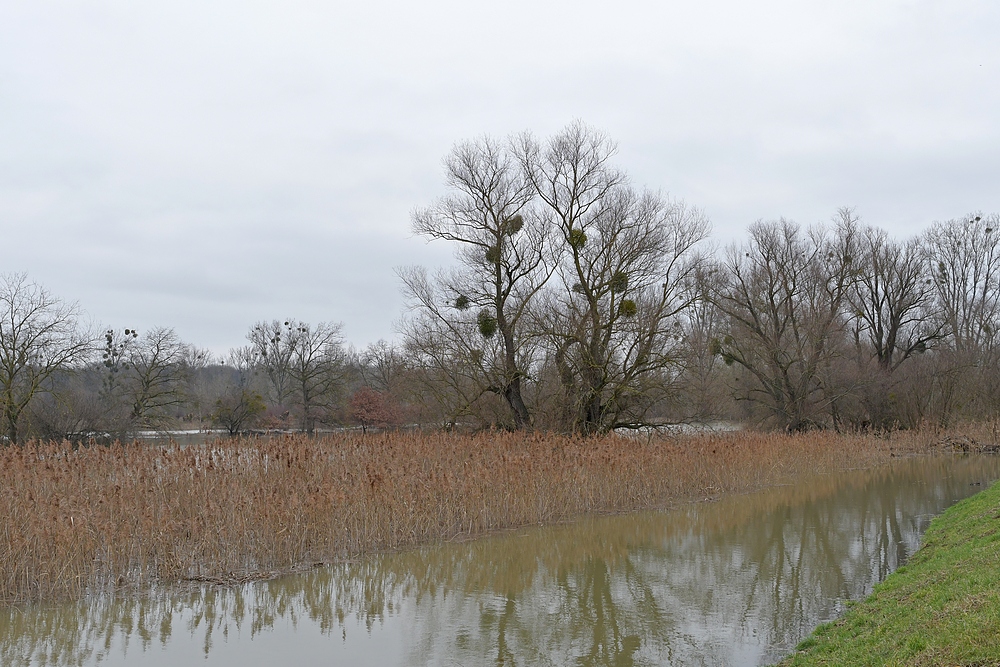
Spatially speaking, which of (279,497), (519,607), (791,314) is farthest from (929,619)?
(791,314)

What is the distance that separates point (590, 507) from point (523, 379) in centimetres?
1013

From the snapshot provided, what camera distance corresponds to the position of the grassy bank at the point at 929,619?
442 cm

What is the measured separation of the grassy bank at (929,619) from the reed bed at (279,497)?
19.4 feet

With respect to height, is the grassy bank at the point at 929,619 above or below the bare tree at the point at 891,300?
below

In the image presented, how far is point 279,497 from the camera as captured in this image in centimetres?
1011

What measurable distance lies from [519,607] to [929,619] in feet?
12.9

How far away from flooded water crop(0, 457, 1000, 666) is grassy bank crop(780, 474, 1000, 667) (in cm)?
57

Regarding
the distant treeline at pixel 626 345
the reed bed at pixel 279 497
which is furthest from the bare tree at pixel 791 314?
the reed bed at pixel 279 497

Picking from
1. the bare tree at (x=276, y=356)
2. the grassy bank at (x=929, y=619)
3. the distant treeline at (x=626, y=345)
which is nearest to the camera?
the grassy bank at (x=929, y=619)

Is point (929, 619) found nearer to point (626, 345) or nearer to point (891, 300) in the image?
point (626, 345)

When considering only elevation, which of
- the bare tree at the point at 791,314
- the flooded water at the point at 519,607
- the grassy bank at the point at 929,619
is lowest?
the flooded water at the point at 519,607

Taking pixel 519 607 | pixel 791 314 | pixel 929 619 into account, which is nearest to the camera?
pixel 929 619

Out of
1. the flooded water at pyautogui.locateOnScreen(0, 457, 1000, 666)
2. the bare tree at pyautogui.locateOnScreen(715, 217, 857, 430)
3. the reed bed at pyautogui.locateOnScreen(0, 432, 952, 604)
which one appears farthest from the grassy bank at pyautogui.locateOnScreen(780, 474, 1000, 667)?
the bare tree at pyautogui.locateOnScreen(715, 217, 857, 430)

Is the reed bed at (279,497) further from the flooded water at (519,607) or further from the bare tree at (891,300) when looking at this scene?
the bare tree at (891,300)
